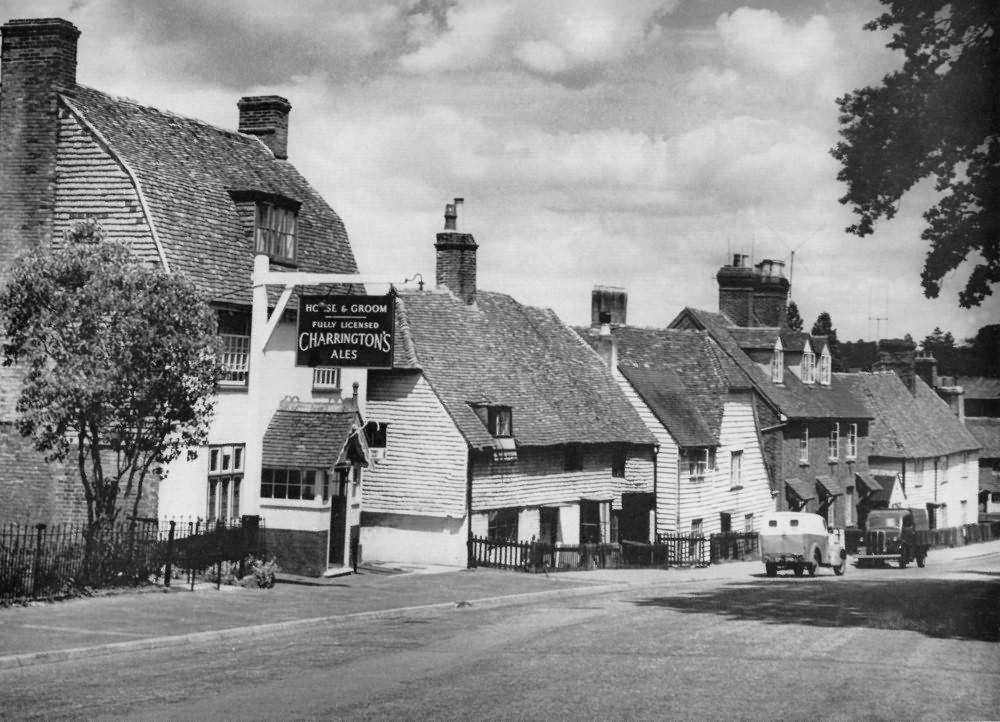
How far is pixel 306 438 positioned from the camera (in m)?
30.5

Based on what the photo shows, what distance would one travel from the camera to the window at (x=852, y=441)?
202 feet

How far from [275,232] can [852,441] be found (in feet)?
129

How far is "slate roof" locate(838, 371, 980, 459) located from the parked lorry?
15.2 m

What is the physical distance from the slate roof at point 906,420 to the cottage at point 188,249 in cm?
4292

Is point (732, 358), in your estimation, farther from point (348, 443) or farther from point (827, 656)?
point (827, 656)

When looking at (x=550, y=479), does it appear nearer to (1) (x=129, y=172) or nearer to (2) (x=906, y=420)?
(1) (x=129, y=172)

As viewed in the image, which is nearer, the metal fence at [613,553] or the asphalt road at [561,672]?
the asphalt road at [561,672]

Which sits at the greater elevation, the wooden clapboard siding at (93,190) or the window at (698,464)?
the wooden clapboard siding at (93,190)

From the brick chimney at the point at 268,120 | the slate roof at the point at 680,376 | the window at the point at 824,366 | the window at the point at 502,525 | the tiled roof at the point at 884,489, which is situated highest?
the brick chimney at the point at 268,120

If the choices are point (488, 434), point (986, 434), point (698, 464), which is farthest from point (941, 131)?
point (986, 434)

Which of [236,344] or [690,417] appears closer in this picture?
[236,344]

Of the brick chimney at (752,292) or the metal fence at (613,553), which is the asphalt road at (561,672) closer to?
the metal fence at (613,553)

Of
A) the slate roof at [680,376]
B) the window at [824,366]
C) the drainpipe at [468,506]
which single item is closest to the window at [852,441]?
the window at [824,366]

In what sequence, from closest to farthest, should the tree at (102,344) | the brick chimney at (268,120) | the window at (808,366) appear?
the tree at (102,344) → the brick chimney at (268,120) → the window at (808,366)
